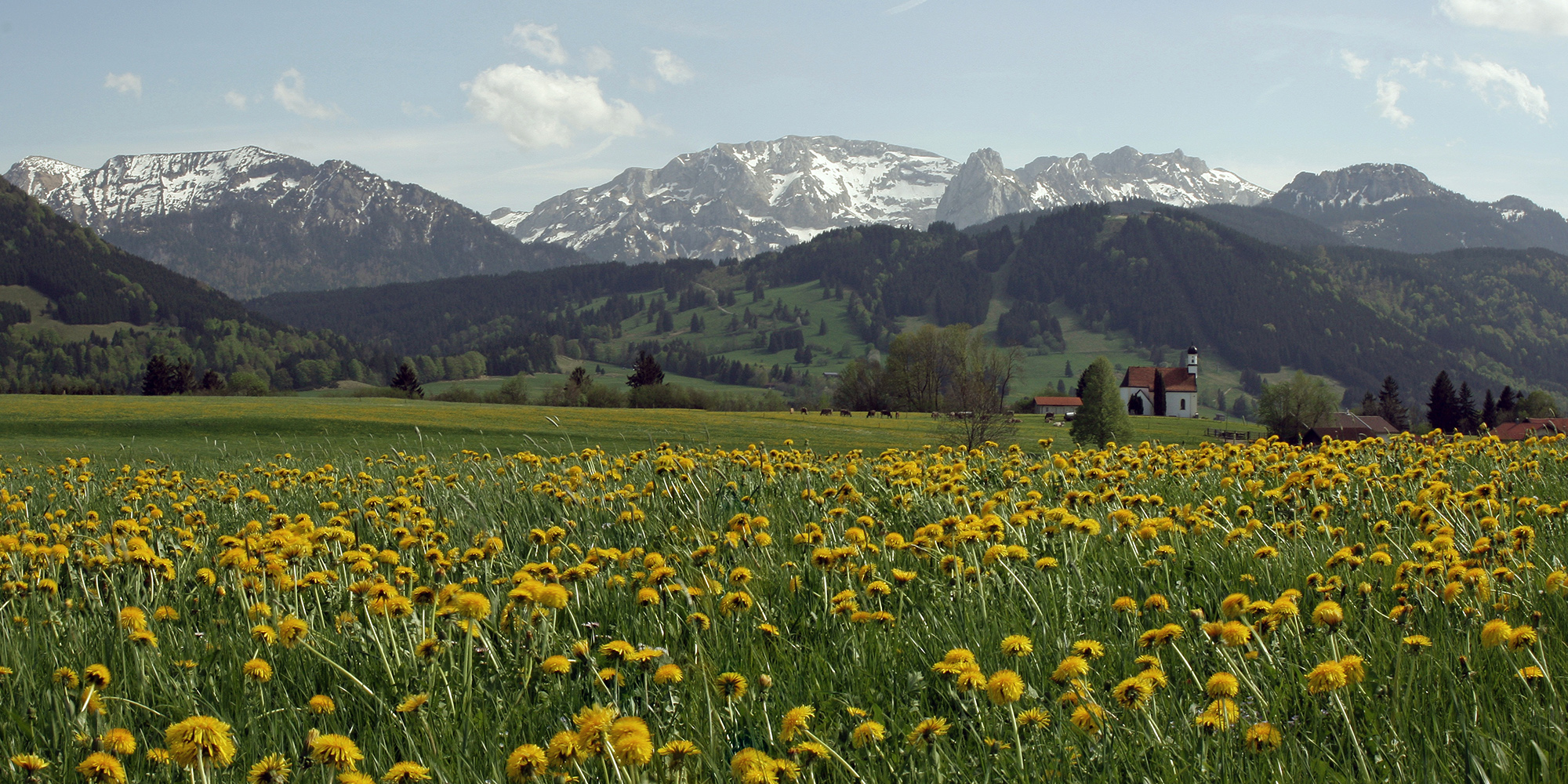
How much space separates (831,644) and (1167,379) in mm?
191144

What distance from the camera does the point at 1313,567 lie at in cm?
438

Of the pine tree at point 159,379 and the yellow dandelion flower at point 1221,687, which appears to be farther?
the pine tree at point 159,379

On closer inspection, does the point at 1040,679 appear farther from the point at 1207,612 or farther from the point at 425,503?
the point at 425,503

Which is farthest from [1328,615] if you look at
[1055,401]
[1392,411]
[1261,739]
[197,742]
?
[1055,401]

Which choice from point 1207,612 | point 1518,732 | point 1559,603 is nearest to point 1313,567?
point 1207,612

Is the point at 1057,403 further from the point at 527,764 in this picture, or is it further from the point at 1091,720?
the point at 527,764

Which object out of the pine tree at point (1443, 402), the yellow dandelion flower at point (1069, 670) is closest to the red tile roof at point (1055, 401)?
the pine tree at point (1443, 402)

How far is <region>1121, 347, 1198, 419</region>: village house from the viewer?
174 meters

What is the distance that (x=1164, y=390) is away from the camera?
6998 inches

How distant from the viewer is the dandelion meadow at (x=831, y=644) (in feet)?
8.29

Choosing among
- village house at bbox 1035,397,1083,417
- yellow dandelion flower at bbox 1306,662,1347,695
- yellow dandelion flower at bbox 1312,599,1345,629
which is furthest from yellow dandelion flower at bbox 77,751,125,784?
village house at bbox 1035,397,1083,417

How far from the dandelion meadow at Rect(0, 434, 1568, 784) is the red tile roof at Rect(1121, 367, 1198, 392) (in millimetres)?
184427

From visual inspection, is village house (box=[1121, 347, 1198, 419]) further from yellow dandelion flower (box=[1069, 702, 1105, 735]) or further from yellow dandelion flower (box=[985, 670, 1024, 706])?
yellow dandelion flower (box=[985, 670, 1024, 706])

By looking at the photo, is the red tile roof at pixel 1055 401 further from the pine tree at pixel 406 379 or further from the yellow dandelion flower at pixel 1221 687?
the yellow dandelion flower at pixel 1221 687
